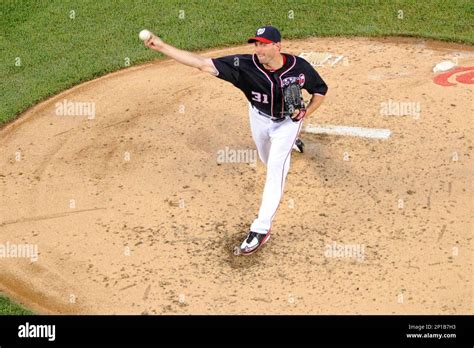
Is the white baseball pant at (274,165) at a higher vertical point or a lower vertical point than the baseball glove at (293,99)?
lower

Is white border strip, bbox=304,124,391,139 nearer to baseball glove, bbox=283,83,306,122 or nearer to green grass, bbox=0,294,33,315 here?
baseball glove, bbox=283,83,306,122

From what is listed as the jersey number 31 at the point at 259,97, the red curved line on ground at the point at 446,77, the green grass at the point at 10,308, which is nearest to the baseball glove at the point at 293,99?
the jersey number 31 at the point at 259,97

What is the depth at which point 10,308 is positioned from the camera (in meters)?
8.41

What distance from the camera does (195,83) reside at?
12812 millimetres

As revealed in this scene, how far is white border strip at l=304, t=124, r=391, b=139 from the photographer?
1107cm

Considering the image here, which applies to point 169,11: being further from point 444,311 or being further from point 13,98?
point 444,311

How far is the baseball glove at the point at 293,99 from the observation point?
8711 mm

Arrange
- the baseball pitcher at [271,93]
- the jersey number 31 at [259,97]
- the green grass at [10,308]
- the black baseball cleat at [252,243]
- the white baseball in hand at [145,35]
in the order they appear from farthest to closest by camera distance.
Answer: the black baseball cleat at [252,243], the jersey number 31 at [259,97], the baseball pitcher at [271,93], the green grass at [10,308], the white baseball in hand at [145,35]

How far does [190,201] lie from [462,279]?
3.15 m

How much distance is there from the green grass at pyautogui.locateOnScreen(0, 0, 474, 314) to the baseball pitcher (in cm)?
485

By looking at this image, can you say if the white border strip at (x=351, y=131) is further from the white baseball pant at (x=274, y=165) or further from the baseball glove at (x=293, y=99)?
the baseball glove at (x=293, y=99)

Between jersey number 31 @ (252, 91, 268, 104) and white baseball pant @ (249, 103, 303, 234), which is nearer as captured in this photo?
jersey number 31 @ (252, 91, 268, 104)

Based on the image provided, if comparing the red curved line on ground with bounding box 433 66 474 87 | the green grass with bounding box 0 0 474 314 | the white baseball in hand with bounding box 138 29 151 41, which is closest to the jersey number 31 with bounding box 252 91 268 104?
the white baseball in hand with bounding box 138 29 151 41

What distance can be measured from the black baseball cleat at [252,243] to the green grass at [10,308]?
2211mm
